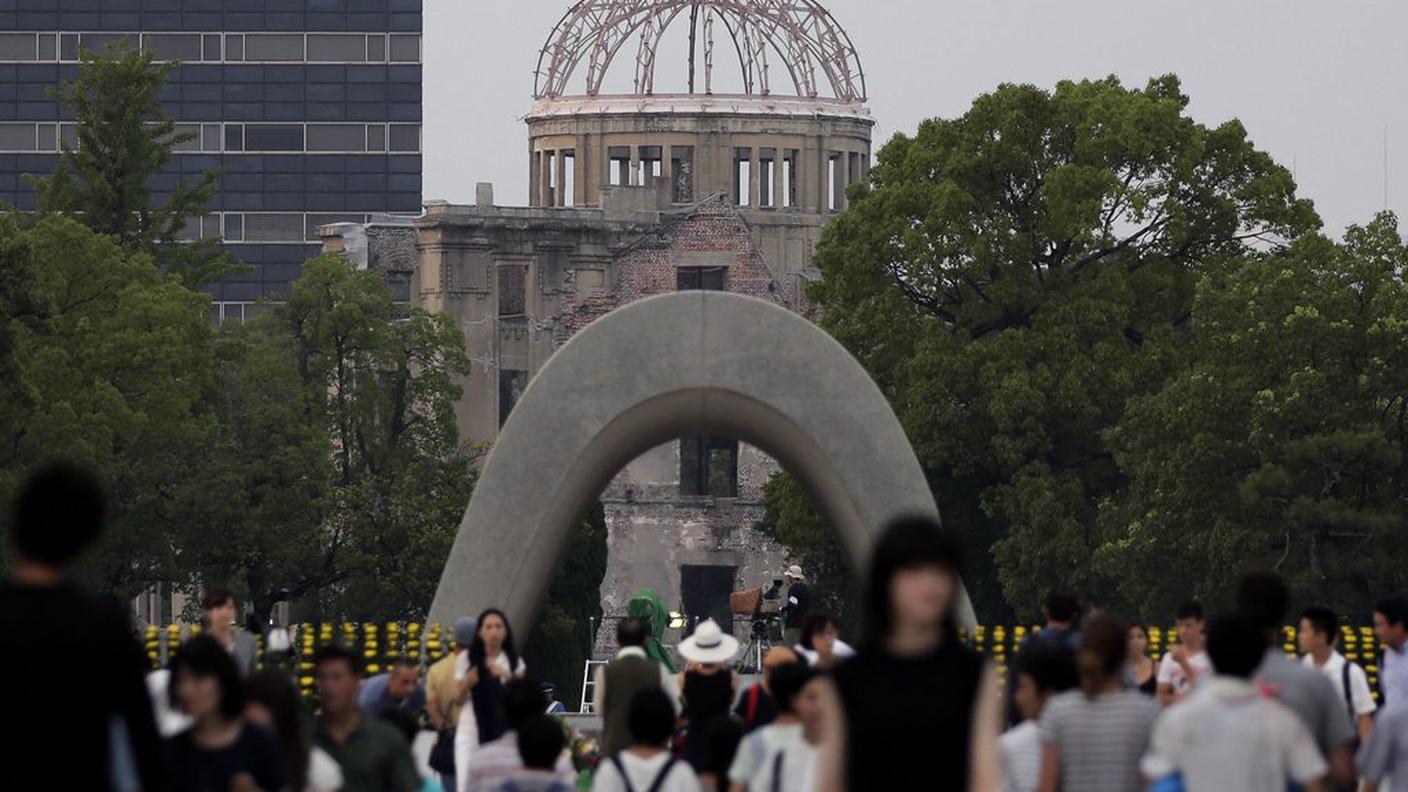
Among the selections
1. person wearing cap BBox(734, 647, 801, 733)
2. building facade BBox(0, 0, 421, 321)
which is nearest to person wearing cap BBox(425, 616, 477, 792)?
person wearing cap BBox(734, 647, 801, 733)

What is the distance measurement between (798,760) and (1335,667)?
4658 millimetres

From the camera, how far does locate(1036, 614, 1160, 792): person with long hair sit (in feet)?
44.3

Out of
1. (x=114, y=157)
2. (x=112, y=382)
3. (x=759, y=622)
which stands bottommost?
(x=759, y=622)

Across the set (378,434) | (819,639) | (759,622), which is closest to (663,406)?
(819,639)

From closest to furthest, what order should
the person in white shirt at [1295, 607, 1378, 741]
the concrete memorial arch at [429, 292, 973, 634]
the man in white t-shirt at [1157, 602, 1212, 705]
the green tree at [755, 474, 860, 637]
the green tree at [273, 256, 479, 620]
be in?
the person in white shirt at [1295, 607, 1378, 741] → the man in white t-shirt at [1157, 602, 1212, 705] → the concrete memorial arch at [429, 292, 973, 634] → the green tree at [755, 474, 860, 637] → the green tree at [273, 256, 479, 620]

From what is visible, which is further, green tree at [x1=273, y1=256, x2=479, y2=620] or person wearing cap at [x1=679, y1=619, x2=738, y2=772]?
green tree at [x1=273, y1=256, x2=479, y2=620]

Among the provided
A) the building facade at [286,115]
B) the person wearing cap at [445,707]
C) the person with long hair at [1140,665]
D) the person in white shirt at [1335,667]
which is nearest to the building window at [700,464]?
the building facade at [286,115]

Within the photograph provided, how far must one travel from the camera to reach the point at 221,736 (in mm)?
13016

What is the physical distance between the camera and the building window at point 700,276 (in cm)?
9219

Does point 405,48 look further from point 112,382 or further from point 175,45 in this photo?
point 112,382

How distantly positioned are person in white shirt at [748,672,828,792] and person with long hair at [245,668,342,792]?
1834 mm

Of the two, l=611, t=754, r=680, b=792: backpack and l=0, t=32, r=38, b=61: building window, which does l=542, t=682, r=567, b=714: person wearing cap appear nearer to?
l=611, t=754, r=680, b=792: backpack

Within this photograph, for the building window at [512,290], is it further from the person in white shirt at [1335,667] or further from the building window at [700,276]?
the person in white shirt at [1335,667]

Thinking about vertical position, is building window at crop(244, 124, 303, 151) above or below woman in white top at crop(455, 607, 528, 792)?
above
